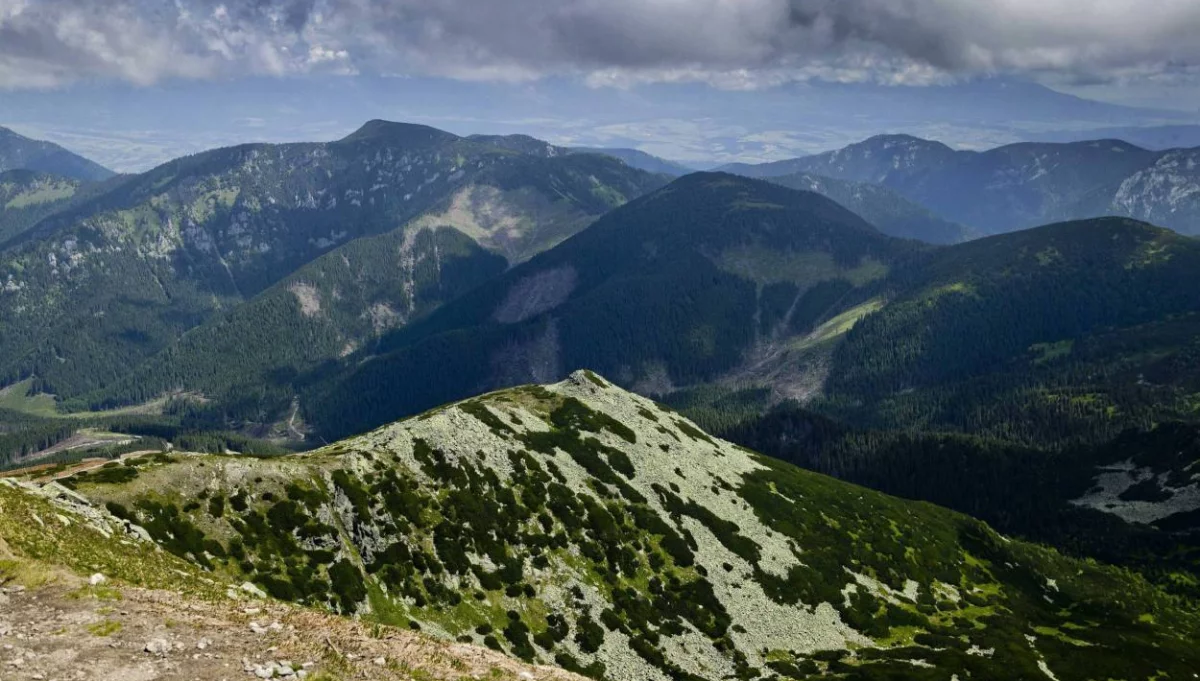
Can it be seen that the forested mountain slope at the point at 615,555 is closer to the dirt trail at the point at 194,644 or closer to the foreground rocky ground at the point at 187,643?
the foreground rocky ground at the point at 187,643

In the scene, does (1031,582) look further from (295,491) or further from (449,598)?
(295,491)

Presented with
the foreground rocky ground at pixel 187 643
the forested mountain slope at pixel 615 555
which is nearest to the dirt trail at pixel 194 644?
the foreground rocky ground at pixel 187 643

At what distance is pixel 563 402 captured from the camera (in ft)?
445

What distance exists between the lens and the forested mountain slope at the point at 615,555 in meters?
70.5

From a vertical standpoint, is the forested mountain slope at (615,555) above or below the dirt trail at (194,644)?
below

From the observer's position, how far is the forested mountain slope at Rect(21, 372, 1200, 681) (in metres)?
70.5

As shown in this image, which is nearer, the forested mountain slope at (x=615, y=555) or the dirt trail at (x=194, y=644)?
the dirt trail at (x=194, y=644)

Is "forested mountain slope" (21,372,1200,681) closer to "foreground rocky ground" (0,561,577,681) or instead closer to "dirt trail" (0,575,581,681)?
"foreground rocky ground" (0,561,577,681)

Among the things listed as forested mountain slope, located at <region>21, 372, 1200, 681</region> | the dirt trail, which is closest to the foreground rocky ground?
the dirt trail

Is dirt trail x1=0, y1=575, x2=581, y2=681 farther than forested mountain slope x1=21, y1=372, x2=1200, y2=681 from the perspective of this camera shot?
No

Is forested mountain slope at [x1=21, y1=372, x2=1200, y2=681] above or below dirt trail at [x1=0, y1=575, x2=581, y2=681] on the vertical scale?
below

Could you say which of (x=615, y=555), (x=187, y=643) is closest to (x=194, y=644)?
(x=187, y=643)

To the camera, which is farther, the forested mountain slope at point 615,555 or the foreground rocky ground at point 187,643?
the forested mountain slope at point 615,555

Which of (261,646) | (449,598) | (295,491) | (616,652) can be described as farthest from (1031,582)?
(261,646)
